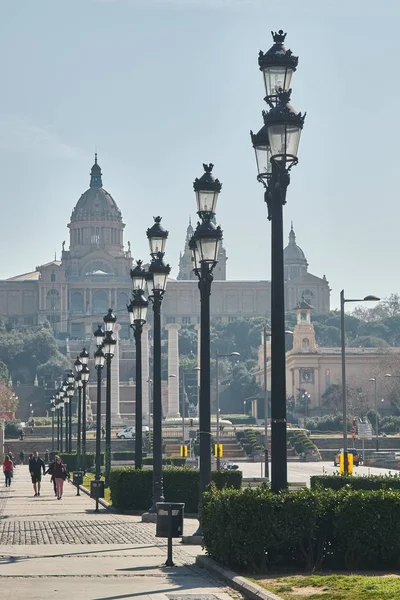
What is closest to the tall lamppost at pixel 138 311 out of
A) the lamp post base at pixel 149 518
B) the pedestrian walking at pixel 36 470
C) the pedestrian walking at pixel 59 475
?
the lamp post base at pixel 149 518

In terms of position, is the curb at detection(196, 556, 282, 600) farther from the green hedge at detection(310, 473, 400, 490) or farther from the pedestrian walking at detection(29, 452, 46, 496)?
the pedestrian walking at detection(29, 452, 46, 496)

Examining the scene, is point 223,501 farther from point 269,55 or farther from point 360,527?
point 269,55

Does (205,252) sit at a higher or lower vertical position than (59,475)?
higher

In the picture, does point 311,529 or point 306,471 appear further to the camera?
point 306,471

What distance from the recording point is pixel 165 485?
104 ft

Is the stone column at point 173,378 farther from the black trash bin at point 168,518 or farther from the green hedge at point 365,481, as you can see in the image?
the black trash bin at point 168,518

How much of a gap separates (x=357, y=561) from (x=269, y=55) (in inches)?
236

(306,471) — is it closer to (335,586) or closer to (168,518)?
(168,518)

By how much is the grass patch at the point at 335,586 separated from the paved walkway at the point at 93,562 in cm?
61

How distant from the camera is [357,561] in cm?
1716

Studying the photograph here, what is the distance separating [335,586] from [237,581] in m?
1.29

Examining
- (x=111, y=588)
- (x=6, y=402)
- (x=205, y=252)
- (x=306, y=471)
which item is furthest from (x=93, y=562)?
(x=6, y=402)

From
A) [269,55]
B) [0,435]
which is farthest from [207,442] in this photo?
[0,435]

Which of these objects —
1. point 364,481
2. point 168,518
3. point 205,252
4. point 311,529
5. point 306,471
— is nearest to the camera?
point 311,529
